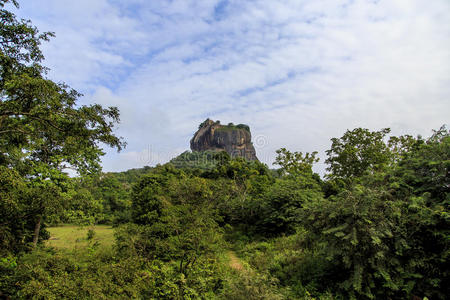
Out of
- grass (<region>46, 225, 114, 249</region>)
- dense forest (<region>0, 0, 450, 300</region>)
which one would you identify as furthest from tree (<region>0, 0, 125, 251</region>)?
grass (<region>46, 225, 114, 249</region>)

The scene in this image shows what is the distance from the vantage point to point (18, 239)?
7.41 m

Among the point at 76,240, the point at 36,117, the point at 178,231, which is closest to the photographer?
the point at 36,117

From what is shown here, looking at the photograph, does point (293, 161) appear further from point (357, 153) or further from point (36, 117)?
point (36, 117)

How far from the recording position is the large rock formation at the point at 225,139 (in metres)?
83.4

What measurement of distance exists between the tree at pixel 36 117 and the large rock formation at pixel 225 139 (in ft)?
245

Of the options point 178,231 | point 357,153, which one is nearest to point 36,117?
point 178,231

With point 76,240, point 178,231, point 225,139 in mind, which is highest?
point 225,139

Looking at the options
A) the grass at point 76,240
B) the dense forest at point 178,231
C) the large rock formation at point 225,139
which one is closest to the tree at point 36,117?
the dense forest at point 178,231

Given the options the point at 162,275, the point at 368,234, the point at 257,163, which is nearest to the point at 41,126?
the point at 162,275

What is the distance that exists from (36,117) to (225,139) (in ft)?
254

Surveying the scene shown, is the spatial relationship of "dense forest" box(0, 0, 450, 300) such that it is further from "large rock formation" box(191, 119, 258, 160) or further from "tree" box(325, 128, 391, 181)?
"large rock formation" box(191, 119, 258, 160)

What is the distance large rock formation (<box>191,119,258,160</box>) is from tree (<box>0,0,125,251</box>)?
74657 mm

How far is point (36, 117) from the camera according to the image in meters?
5.90

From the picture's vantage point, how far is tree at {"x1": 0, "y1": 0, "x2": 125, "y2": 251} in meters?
5.42
